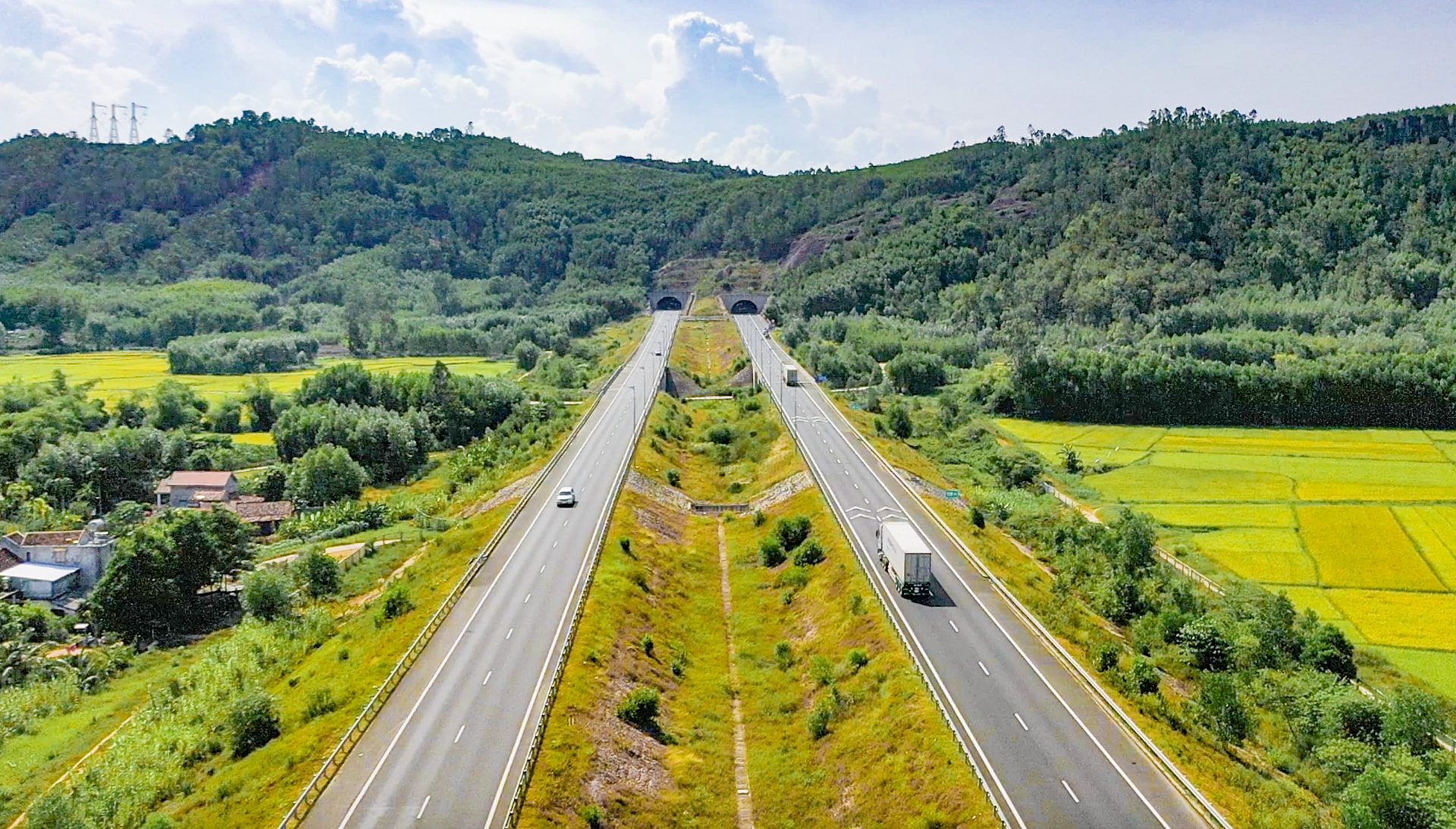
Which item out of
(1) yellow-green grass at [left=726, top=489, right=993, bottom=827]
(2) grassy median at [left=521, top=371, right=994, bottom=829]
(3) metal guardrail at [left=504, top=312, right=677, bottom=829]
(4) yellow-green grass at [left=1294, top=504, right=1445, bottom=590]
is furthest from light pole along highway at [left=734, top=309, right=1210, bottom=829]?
(4) yellow-green grass at [left=1294, top=504, right=1445, bottom=590]

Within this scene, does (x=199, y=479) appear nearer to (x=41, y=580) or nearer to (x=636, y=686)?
(x=41, y=580)

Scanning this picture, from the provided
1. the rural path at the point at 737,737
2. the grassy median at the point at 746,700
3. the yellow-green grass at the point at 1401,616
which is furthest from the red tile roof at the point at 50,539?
the yellow-green grass at the point at 1401,616

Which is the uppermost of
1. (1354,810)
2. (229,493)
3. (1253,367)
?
(1253,367)

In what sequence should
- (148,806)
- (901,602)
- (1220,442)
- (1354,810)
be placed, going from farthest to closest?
(1220,442) < (901,602) < (148,806) < (1354,810)

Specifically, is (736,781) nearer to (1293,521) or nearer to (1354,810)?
(1354,810)

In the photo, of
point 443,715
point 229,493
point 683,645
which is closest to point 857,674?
point 683,645

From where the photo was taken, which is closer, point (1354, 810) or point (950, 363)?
point (1354, 810)

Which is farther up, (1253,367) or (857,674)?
(1253,367)
